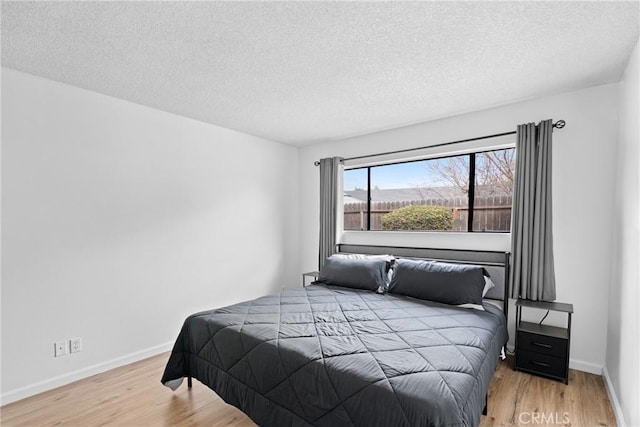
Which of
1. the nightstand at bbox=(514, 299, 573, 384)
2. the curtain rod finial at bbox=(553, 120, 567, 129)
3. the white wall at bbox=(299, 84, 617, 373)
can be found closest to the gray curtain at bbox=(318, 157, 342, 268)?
the white wall at bbox=(299, 84, 617, 373)

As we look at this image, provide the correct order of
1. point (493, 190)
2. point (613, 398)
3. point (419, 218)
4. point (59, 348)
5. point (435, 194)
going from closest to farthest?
point (613, 398)
point (59, 348)
point (493, 190)
point (435, 194)
point (419, 218)

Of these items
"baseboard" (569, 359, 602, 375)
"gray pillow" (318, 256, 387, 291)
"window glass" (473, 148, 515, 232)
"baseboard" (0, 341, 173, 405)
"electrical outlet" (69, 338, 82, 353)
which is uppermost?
"window glass" (473, 148, 515, 232)

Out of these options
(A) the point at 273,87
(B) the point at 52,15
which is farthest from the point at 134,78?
(A) the point at 273,87

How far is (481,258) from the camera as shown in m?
3.30

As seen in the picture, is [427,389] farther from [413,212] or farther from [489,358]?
[413,212]

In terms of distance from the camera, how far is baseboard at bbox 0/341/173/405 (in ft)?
7.86

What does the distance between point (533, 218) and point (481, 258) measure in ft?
2.07

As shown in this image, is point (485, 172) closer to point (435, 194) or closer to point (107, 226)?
point (435, 194)

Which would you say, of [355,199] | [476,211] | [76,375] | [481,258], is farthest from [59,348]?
[476,211]

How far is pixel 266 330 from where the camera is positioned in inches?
84.6

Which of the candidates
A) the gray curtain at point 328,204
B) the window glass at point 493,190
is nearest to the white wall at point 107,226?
the gray curtain at point 328,204

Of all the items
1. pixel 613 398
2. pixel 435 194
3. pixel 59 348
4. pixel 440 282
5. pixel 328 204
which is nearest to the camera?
pixel 613 398

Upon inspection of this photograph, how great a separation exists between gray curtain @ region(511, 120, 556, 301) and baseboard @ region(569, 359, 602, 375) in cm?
57

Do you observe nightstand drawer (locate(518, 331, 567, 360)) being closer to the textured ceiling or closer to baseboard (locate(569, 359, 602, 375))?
baseboard (locate(569, 359, 602, 375))
